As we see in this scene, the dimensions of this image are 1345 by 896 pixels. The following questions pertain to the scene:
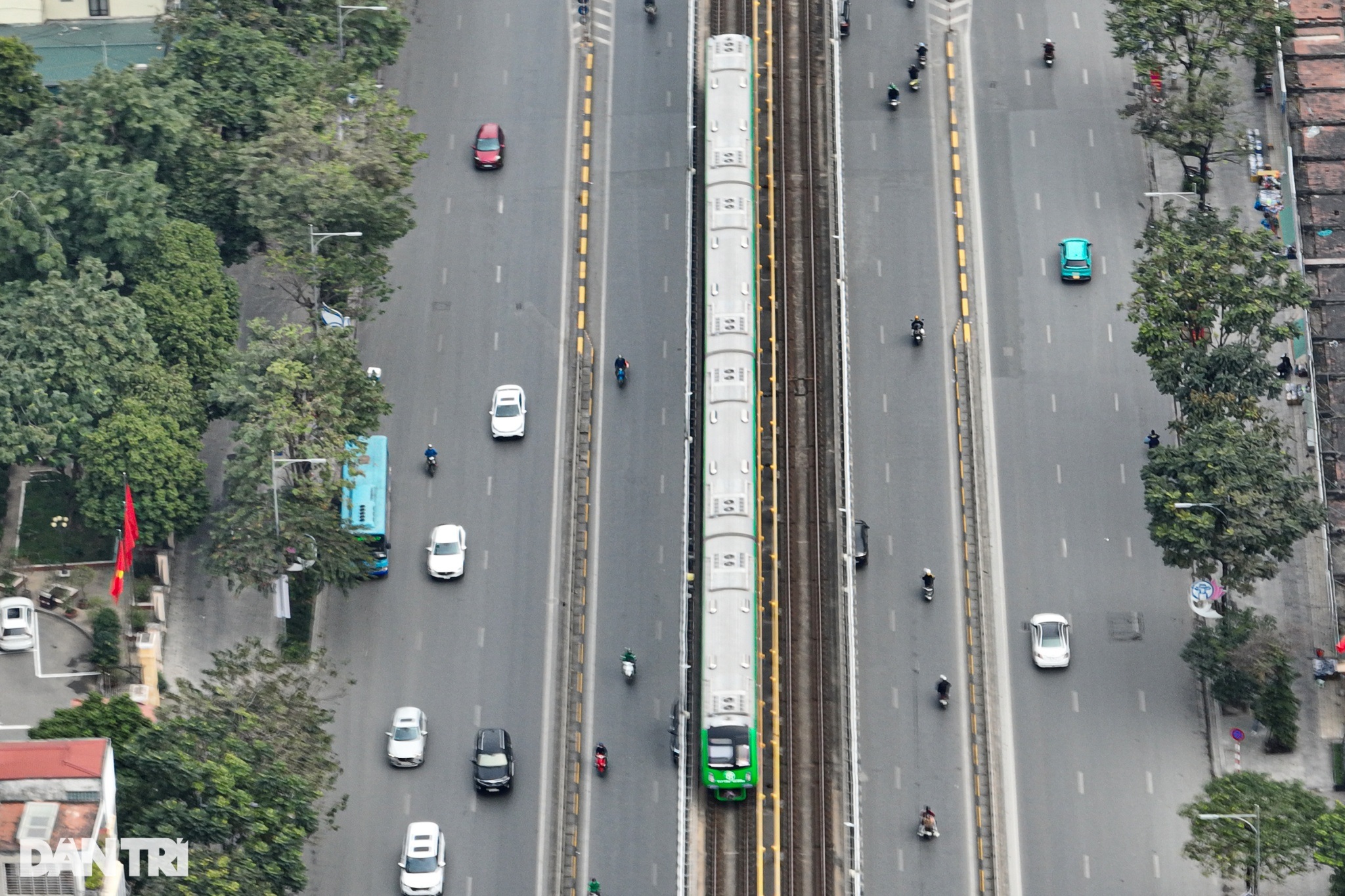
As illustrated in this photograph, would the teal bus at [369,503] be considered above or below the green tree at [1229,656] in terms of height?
above

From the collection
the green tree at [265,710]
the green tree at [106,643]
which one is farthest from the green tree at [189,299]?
the green tree at [265,710]

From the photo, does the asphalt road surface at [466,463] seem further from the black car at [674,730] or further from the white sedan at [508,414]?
the black car at [674,730]

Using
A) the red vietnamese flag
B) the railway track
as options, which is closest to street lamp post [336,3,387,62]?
the railway track

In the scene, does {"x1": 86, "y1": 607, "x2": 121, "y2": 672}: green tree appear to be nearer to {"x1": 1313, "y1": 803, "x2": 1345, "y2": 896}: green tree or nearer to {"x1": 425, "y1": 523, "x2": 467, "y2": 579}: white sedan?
{"x1": 425, "y1": 523, "x2": 467, "y2": 579}: white sedan

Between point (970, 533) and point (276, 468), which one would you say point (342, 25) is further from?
point (970, 533)

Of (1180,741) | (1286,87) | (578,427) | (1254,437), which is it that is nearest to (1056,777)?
(1180,741)

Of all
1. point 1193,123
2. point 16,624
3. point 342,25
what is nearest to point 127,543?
point 16,624

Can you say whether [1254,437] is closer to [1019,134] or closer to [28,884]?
[1019,134]
